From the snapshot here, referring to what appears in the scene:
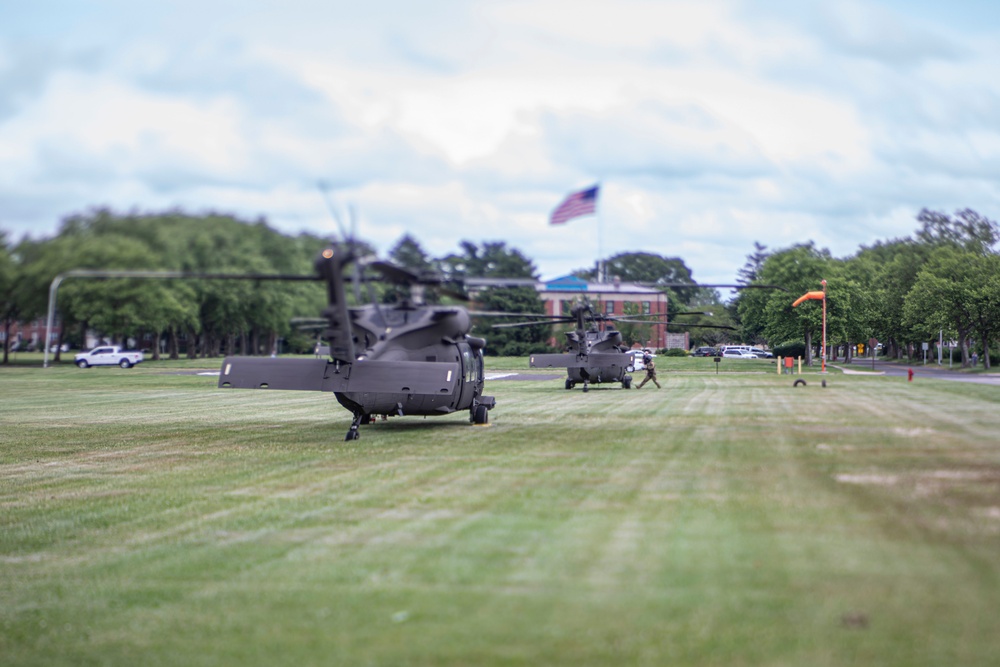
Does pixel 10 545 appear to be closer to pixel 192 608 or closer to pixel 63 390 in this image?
pixel 192 608

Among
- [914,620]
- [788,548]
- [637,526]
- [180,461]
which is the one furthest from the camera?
[180,461]

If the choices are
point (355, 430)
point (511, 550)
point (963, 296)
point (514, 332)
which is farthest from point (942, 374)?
point (511, 550)

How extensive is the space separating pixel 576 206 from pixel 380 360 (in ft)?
29.0

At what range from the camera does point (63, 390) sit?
154ft

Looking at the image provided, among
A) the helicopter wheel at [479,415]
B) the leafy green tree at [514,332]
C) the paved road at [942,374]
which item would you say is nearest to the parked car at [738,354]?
the paved road at [942,374]

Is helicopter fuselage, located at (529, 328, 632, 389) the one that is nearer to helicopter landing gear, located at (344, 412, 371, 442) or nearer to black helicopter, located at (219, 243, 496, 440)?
black helicopter, located at (219, 243, 496, 440)

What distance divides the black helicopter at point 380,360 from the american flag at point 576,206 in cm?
532

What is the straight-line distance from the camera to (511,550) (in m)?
11.1

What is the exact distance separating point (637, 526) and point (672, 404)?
23.1 meters

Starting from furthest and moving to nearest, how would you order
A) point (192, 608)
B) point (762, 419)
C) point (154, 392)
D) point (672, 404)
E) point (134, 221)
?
point (154, 392)
point (672, 404)
point (762, 419)
point (134, 221)
point (192, 608)

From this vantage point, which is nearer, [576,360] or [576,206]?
[576,206]

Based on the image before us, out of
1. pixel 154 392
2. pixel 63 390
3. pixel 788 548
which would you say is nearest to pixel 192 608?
pixel 788 548

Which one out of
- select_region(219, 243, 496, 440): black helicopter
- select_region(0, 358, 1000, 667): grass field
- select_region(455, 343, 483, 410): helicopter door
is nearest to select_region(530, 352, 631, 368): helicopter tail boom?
Result: select_region(455, 343, 483, 410): helicopter door

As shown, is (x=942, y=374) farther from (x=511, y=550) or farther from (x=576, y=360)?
(x=511, y=550)
